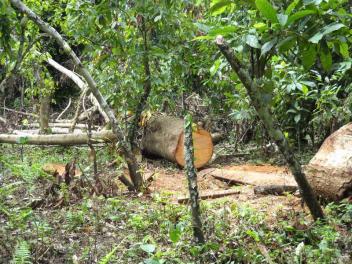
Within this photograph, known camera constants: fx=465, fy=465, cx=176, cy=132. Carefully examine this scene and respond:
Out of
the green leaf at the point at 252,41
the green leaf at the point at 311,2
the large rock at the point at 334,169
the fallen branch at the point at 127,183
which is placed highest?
the green leaf at the point at 311,2

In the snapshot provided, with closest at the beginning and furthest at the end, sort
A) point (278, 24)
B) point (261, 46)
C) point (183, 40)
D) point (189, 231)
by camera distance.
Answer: point (278, 24) < point (261, 46) < point (189, 231) < point (183, 40)

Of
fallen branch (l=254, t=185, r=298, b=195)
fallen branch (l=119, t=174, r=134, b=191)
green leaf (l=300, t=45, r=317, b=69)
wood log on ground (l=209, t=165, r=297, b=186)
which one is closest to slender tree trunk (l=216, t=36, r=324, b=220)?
green leaf (l=300, t=45, r=317, b=69)

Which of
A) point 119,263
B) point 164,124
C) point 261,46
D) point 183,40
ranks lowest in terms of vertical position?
point 119,263

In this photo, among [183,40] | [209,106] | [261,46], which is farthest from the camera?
[209,106]

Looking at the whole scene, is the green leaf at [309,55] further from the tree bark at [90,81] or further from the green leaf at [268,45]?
the tree bark at [90,81]

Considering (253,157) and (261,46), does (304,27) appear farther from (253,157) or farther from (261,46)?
(253,157)

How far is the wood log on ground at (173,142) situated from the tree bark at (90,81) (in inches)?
82.1

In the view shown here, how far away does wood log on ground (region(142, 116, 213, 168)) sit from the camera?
8.25 metres

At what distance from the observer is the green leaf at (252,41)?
3258 millimetres

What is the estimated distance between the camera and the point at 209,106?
994 cm

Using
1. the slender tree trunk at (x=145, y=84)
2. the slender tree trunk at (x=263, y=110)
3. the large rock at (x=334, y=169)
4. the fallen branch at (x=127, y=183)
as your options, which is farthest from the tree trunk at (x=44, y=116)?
the slender tree trunk at (x=263, y=110)

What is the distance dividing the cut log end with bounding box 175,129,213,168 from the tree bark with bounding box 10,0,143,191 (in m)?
2.11

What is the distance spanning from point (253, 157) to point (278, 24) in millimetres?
6097

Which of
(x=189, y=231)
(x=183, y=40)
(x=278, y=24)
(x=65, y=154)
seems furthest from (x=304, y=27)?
(x=65, y=154)
